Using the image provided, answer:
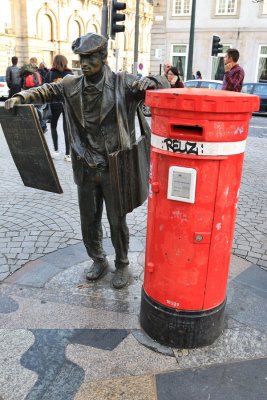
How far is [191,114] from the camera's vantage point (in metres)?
2.17

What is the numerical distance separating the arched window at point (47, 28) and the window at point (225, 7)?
19.7m

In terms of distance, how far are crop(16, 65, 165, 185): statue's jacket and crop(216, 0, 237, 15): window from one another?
27.1 meters

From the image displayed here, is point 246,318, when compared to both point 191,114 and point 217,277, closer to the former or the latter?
point 217,277

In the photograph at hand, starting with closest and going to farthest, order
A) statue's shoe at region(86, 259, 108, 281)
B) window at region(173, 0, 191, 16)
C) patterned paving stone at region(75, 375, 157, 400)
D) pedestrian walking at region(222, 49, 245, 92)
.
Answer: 1. patterned paving stone at region(75, 375, 157, 400)
2. statue's shoe at region(86, 259, 108, 281)
3. pedestrian walking at region(222, 49, 245, 92)
4. window at region(173, 0, 191, 16)

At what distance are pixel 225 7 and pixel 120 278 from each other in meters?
27.5

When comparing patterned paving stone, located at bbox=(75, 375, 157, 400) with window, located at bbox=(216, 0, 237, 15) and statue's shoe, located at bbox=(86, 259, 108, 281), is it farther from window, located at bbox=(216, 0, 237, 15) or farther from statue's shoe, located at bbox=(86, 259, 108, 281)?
window, located at bbox=(216, 0, 237, 15)

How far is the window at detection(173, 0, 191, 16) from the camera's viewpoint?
26.7 meters

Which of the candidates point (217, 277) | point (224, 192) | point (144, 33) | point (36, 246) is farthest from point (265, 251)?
point (144, 33)

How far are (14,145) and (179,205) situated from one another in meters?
1.37

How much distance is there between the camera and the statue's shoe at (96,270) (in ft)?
11.3

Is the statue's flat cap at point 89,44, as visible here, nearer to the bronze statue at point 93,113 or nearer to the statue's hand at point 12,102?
the bronze statue at point 93,113

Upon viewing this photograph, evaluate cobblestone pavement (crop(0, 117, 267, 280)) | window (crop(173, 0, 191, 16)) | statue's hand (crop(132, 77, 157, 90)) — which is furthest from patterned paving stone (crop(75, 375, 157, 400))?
window (crop(173, 0, 191, 16))

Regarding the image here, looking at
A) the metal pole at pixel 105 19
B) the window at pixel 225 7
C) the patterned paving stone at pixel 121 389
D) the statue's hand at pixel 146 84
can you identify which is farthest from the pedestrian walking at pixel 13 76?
the window at pixel 225 7

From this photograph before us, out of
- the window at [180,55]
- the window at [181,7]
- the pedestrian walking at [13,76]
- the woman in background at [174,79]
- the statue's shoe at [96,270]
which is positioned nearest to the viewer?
the statue's shoe at [96,270]
